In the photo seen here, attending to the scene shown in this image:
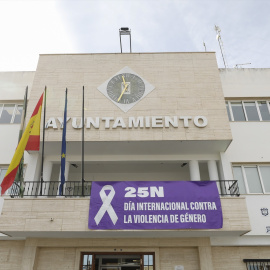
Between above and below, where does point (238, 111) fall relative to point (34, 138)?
above

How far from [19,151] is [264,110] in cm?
1122

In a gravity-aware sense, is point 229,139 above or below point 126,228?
above

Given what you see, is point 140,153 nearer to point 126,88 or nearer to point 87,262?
point 126,88

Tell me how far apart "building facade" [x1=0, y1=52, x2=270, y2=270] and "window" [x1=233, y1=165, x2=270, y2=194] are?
1.7 inches

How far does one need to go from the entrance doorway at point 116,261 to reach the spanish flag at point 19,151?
155 inches

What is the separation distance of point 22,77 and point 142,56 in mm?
6276

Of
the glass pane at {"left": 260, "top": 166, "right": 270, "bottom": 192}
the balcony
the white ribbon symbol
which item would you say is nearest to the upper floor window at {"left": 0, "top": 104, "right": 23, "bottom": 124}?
the balcony

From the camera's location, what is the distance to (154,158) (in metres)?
11.6

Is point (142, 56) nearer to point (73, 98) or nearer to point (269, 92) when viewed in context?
point (73, 98)

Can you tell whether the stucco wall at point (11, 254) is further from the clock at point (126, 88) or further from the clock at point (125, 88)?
the clock at point (126, 88)

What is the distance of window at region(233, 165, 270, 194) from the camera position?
35.8 feet

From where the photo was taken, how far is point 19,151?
9445 millimetres

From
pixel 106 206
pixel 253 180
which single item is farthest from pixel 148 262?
pixel 253 180

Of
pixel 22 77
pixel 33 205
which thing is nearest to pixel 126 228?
pixel 33 205
